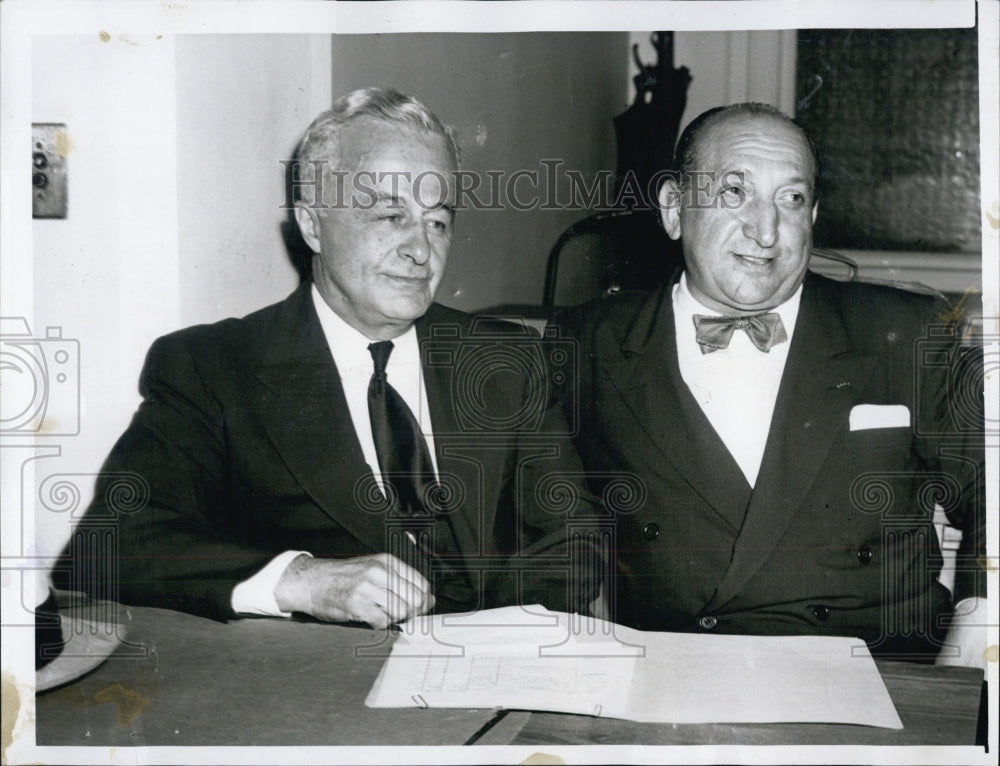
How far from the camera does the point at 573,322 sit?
176 cm

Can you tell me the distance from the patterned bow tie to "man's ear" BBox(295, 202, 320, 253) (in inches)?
27.8

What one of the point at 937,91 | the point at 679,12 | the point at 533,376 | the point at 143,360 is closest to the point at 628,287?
the point at 533,376

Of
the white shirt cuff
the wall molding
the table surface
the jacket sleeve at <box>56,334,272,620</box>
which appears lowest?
the table surface

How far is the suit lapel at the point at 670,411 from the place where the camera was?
1.75m

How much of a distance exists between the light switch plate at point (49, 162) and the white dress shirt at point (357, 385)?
0.52 metres

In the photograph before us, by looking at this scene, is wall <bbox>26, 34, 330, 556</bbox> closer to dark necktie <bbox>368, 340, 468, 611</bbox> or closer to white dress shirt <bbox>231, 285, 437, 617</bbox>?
white dress shirt <bbox>231, 285, 437, 617</bbox>

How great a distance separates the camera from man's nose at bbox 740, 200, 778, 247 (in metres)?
1.72

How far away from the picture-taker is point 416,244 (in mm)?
1733

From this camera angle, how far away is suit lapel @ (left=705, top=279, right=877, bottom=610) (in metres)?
1.75

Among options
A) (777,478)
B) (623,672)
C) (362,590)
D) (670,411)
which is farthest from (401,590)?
(777,478)

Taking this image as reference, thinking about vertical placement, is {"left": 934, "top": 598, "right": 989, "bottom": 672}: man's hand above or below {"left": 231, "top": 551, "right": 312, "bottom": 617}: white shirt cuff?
below

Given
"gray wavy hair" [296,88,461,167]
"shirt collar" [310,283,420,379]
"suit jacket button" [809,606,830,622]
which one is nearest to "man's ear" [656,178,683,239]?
"gray wavy hair" [296,88,461,167]

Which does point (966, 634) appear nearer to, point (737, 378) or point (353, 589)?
point (737, 378)

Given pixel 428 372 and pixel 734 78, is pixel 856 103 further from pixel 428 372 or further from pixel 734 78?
pixel 428 372
